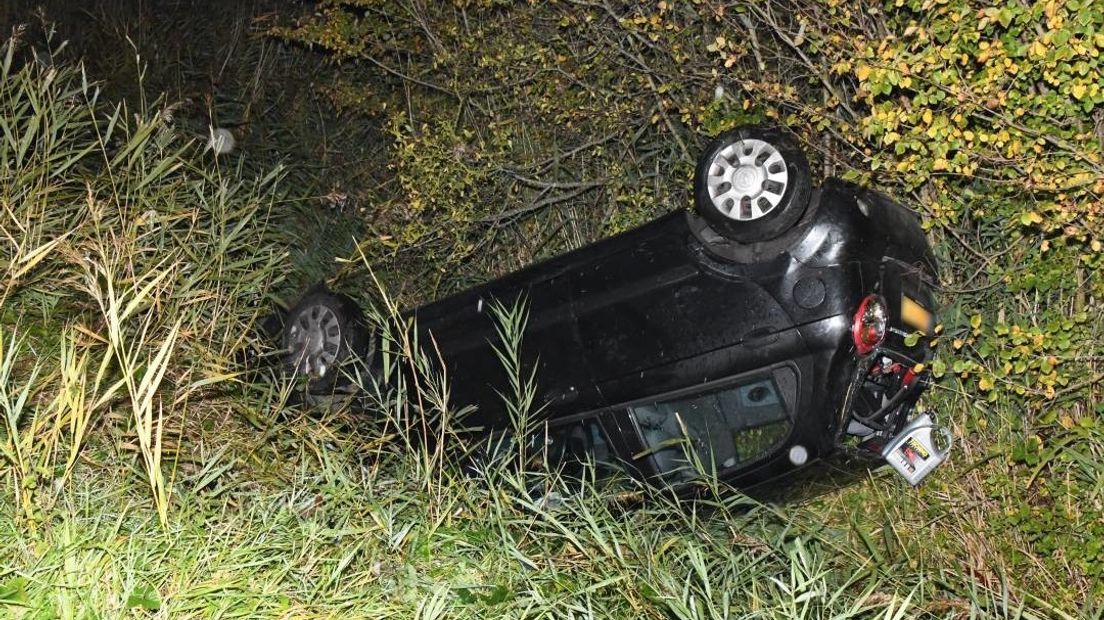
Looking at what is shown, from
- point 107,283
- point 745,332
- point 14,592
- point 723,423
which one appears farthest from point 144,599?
point 745,332

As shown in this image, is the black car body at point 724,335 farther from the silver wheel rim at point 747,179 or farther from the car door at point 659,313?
the silver wheel rim at point 747,179

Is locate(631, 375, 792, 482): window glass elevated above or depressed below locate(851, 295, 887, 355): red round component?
below

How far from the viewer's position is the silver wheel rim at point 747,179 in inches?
210

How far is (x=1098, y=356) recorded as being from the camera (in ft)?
16.5

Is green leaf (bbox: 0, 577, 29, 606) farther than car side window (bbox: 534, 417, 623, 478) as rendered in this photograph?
No

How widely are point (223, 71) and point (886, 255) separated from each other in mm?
6591

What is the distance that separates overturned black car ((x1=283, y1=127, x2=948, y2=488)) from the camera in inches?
203

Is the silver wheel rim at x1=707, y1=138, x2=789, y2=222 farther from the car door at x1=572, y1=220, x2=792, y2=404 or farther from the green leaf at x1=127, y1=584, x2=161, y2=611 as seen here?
the green leaf at x1=127, y1=584, x2=161, y2=611

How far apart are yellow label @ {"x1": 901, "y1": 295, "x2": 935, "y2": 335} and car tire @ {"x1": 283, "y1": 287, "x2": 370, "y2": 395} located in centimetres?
320

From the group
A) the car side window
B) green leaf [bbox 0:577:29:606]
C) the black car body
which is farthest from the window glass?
green leaf [bbox 0:577:29:606]

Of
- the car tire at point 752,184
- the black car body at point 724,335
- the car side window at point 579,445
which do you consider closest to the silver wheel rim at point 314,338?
the black car body at point 724,335

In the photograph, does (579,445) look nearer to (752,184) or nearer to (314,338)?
(752,184)

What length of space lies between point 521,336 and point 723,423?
108 cm

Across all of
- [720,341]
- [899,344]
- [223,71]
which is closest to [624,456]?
[720,341]
